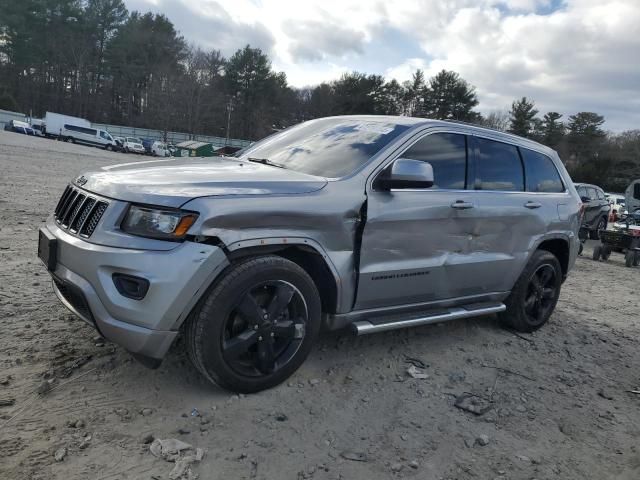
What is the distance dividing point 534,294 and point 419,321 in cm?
184

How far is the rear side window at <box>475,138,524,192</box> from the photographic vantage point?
427cm

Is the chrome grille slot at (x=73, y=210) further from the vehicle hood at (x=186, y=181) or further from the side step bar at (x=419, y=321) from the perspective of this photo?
the side step bar at (x=419, y=321)

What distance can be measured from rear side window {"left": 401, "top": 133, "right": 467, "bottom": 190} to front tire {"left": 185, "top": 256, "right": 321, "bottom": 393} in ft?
4.52

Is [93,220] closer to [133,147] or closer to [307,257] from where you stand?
[307,257]

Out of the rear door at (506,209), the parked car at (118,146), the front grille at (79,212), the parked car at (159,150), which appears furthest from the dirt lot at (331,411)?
the parked car at (159,150)

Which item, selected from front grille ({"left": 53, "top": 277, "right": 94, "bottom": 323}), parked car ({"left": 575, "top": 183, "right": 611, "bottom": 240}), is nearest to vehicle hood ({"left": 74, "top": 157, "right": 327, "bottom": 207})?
front grille ({"left": 53, "top": 277, "right": 94, "bottom": 323})

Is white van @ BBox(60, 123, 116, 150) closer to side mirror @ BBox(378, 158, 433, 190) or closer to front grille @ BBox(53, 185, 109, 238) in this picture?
front grille @ BBox(53, 185, 109, 238)

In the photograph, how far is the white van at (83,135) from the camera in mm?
47344

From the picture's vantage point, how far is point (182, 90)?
69688mm

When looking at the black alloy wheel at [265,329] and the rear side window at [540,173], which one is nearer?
the black alloy wheel at [265,329]

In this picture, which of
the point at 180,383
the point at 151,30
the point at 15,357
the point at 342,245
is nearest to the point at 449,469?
the point at 342,245

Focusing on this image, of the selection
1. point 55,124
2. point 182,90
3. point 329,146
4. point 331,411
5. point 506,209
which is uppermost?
point 182,90

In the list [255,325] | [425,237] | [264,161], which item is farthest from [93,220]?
[425,237]

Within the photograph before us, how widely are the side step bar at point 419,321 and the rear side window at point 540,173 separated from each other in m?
1.24
